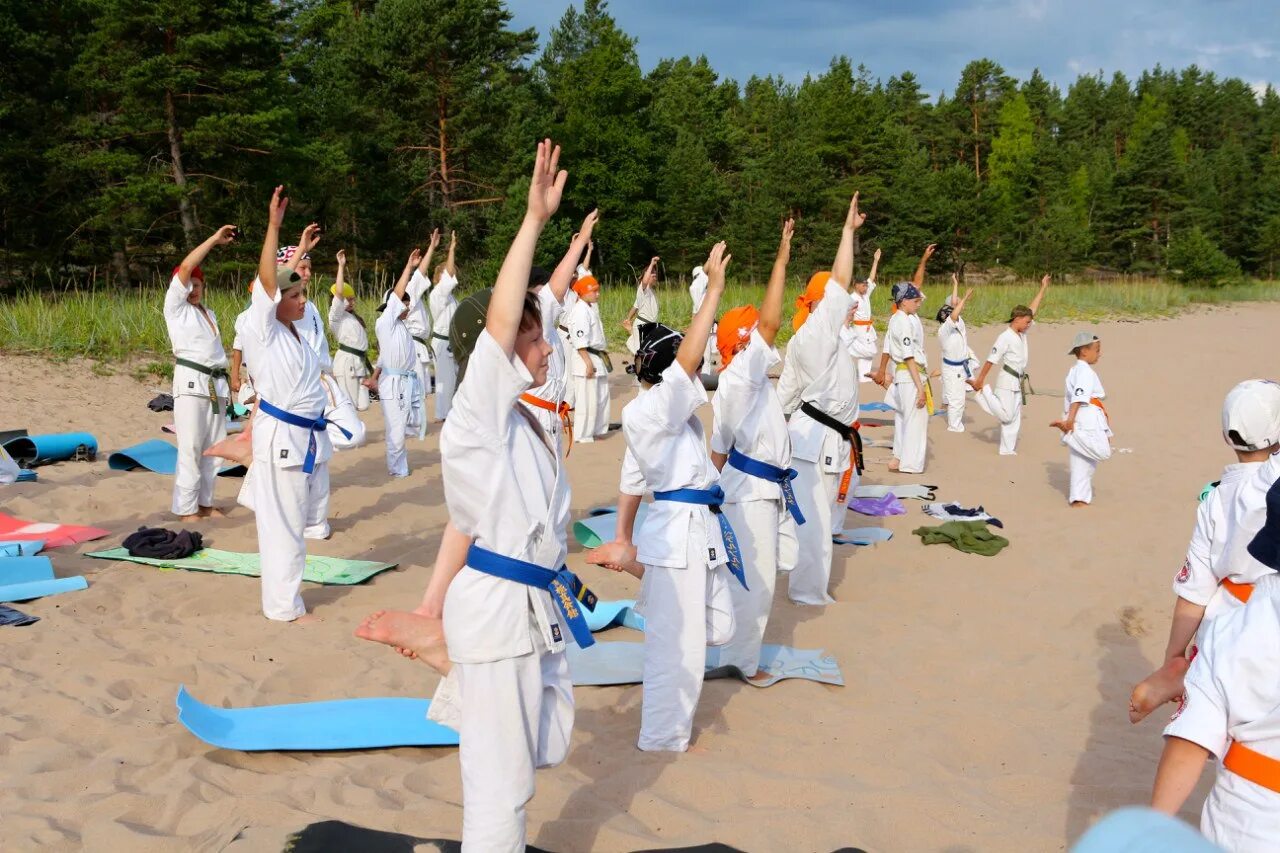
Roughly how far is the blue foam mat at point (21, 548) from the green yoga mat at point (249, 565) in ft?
1.32

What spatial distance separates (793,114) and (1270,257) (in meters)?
29.0

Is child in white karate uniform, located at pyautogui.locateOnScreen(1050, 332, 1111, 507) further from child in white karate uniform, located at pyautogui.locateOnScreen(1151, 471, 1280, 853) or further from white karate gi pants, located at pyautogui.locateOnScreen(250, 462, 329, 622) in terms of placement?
child in white karate uniform, located at pyautogui.locateOnScreen(1151, 471, 1280, 853)

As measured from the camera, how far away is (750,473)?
5.97 metres

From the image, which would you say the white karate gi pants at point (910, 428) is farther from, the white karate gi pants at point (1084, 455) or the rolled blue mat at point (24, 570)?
the rolled blue mat at point (24, 570)

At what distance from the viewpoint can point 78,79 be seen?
25.2 meters

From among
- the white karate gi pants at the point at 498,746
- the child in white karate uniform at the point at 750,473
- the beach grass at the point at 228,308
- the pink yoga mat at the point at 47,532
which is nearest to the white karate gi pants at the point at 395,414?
the pink yoga mat at the point at 47,532

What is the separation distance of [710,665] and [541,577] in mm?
2977

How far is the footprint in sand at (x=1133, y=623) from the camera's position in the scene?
7250 mm

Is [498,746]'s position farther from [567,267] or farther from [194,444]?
[194,444]

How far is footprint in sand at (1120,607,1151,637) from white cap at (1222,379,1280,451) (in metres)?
3.74

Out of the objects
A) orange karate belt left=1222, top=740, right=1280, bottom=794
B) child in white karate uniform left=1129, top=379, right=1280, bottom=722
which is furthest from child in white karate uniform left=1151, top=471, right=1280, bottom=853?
child in white karate uniform left=1129, top=379, right=1280, bottom=722

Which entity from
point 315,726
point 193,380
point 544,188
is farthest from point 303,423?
point 544,188

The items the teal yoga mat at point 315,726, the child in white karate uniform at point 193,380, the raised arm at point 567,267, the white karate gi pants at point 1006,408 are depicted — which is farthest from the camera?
the white karate gi pants at point 1006,408

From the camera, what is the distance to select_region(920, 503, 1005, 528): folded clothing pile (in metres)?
10.0
